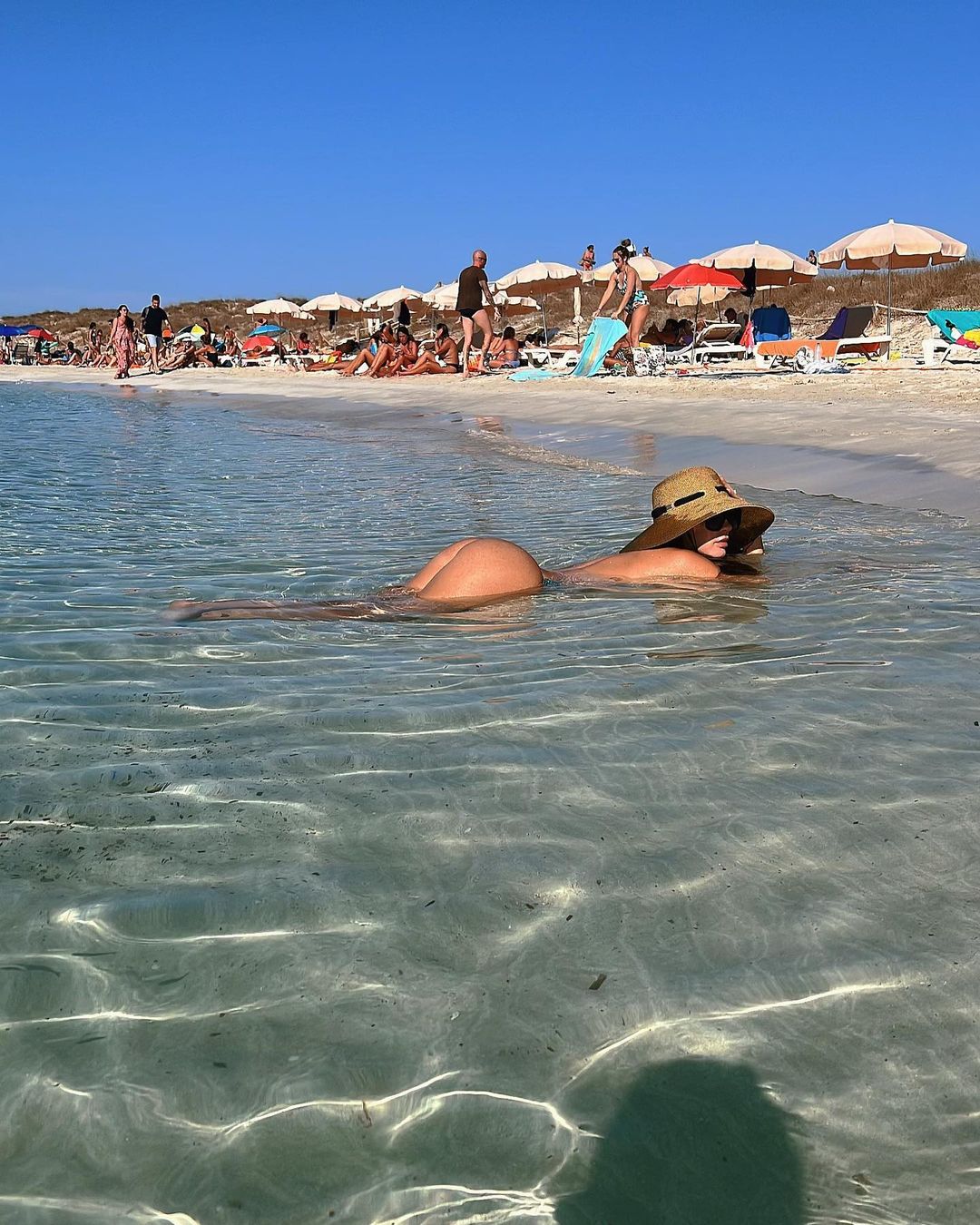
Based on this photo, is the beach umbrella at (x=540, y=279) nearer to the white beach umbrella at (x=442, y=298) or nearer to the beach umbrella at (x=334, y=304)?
the white beach umbrella at (x=442, y=298)

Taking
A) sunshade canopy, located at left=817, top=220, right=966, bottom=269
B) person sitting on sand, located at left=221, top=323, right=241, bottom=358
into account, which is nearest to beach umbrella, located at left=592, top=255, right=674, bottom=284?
sunshade canopy, located at left=817, top=220, right=966, bottom=269

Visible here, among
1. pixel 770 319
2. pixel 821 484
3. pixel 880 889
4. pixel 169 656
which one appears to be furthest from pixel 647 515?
pixel 770 319

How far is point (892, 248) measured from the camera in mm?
21094

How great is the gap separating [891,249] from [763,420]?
12.6 metres

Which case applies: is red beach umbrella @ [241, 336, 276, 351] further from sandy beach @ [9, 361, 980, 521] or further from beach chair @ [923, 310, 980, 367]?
beach chair @ [923, 310, 980, 367]

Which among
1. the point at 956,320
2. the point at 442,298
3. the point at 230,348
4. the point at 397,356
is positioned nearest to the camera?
the point at 956,320

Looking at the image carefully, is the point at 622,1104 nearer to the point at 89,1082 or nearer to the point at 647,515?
the point at 89,1082

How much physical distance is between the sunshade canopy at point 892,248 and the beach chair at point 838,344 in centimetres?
104

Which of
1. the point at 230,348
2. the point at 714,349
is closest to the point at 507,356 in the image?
the point at 714,349

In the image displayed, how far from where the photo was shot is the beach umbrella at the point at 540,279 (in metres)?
29.8

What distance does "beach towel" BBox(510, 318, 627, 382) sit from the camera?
651 inches

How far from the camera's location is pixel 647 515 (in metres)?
6.48

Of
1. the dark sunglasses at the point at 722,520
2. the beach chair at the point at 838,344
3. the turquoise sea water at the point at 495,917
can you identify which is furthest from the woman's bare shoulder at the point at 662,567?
the beach chair at the point at 838,344

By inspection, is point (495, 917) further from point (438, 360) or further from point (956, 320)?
point (438, 360)
